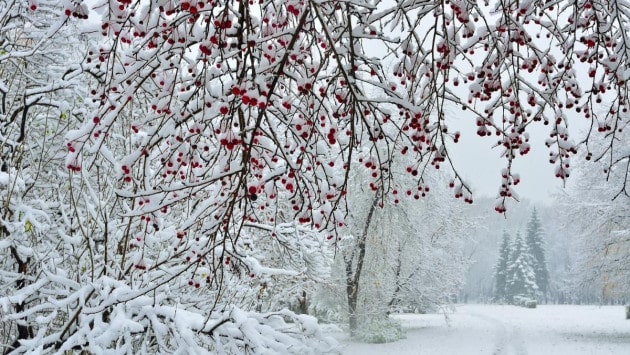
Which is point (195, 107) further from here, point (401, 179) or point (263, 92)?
point (401, 179)

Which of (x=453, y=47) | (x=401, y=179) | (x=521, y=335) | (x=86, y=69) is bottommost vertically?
(x=521, y=335)

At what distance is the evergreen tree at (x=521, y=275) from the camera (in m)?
52.3

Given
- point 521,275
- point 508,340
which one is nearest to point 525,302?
point 521,275

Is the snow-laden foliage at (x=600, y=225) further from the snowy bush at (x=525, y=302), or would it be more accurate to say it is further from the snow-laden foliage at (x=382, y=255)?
the snowy bush at (x=525, y=302)

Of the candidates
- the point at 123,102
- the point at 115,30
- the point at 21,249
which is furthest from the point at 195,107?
the point at 21,249

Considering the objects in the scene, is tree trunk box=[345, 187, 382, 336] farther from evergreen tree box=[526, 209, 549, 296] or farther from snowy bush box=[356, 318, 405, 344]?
evergreen tree box=[526, 209, 549, 296]

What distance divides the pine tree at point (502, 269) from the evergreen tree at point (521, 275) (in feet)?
4.24

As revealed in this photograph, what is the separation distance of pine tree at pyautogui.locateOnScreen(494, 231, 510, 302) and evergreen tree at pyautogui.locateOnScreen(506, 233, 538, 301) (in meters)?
1.29

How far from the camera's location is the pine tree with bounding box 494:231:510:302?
55.5 m

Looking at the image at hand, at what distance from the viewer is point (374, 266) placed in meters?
17.0

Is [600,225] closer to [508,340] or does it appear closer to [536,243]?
[508,340]

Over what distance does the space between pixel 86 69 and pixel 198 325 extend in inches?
107

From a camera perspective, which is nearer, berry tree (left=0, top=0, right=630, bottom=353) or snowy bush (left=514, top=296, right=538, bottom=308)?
berry tree (left=0, top=0, right=630, bottom=353)

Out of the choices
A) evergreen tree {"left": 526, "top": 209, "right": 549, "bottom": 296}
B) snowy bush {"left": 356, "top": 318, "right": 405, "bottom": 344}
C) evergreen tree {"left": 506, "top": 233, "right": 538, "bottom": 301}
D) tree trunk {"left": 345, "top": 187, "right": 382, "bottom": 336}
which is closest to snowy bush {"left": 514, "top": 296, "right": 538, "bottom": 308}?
evergreen tree {"left": 506, "top": 233, "right": 538, "bottom": 301}
